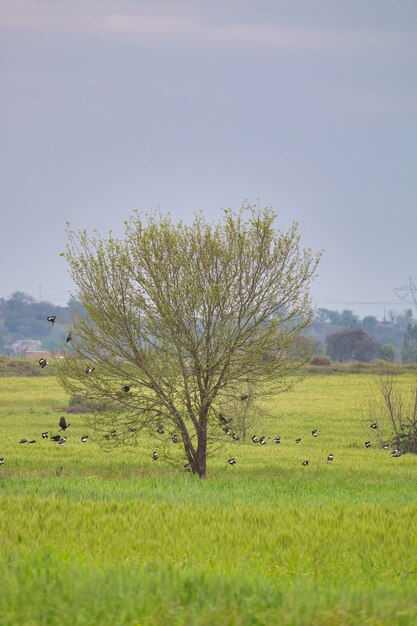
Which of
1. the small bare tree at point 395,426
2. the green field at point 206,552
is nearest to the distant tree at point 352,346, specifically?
the small bare tree at point 395,426

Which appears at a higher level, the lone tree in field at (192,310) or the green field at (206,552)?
the lone tree in field at (192,310)

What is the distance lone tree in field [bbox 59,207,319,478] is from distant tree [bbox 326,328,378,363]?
158 metres

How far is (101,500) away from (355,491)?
7.53 metres

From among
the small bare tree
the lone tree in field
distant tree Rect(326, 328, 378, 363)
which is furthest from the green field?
distant tree Rect(326, 328, 378, 363)

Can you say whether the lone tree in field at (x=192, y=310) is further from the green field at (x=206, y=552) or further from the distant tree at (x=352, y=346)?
the distant tree at (x=352, y=346)

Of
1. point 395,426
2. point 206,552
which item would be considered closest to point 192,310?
point 206,552

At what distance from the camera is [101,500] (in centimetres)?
1764

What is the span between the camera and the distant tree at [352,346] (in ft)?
596

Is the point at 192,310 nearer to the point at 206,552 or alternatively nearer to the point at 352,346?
the point at 206,552

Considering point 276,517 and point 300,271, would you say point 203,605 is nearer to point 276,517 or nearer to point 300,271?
point 276,517

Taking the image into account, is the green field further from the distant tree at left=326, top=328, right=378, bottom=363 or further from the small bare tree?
the distant tree at left=326, top=328, right=378, bottom=363

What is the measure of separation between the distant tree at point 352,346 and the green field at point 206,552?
507ft

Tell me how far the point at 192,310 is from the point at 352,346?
160 metres

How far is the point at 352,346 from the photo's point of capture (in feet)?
598
